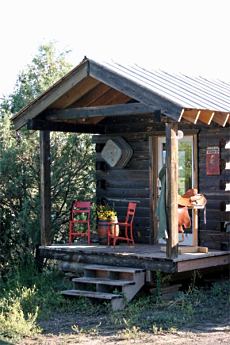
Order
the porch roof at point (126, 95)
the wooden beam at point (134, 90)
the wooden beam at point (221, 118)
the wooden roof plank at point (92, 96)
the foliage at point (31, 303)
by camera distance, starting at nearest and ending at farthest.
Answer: the foliage at point (31, 303), the wooden beam at point (134, 90), the porch roof at point (126, 95), the wooden beam at point (221, 118), the wooden roof plank at point (92, 96)

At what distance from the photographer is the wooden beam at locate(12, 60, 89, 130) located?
1151 cm

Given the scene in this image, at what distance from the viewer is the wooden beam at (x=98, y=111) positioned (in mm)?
10973

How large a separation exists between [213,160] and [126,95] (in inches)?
77.3

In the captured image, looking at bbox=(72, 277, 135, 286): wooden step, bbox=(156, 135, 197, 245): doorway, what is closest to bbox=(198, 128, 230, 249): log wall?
bbox=(156, 135, 197, 245): doorway

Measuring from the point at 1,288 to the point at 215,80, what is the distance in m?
5.73

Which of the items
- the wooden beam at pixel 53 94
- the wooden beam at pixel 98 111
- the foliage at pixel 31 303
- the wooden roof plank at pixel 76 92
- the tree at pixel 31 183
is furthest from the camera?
the tree at pixel 31 183

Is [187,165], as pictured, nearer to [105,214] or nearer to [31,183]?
[105,214]

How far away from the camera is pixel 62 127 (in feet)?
42.5

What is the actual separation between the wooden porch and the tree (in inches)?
87.9

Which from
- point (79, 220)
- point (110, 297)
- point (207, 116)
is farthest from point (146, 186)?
point (110, 297)

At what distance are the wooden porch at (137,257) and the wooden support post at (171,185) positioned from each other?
0.87ft

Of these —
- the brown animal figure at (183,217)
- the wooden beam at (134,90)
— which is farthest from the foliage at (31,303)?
the wooden beam at (134,90)

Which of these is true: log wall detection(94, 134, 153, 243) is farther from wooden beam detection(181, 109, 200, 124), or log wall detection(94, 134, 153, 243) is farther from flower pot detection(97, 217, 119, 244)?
wooden beam detection(181, 109, 200, 124)

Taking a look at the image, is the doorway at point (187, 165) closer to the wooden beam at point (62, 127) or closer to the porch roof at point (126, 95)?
the porch roof at point (126, 95)
